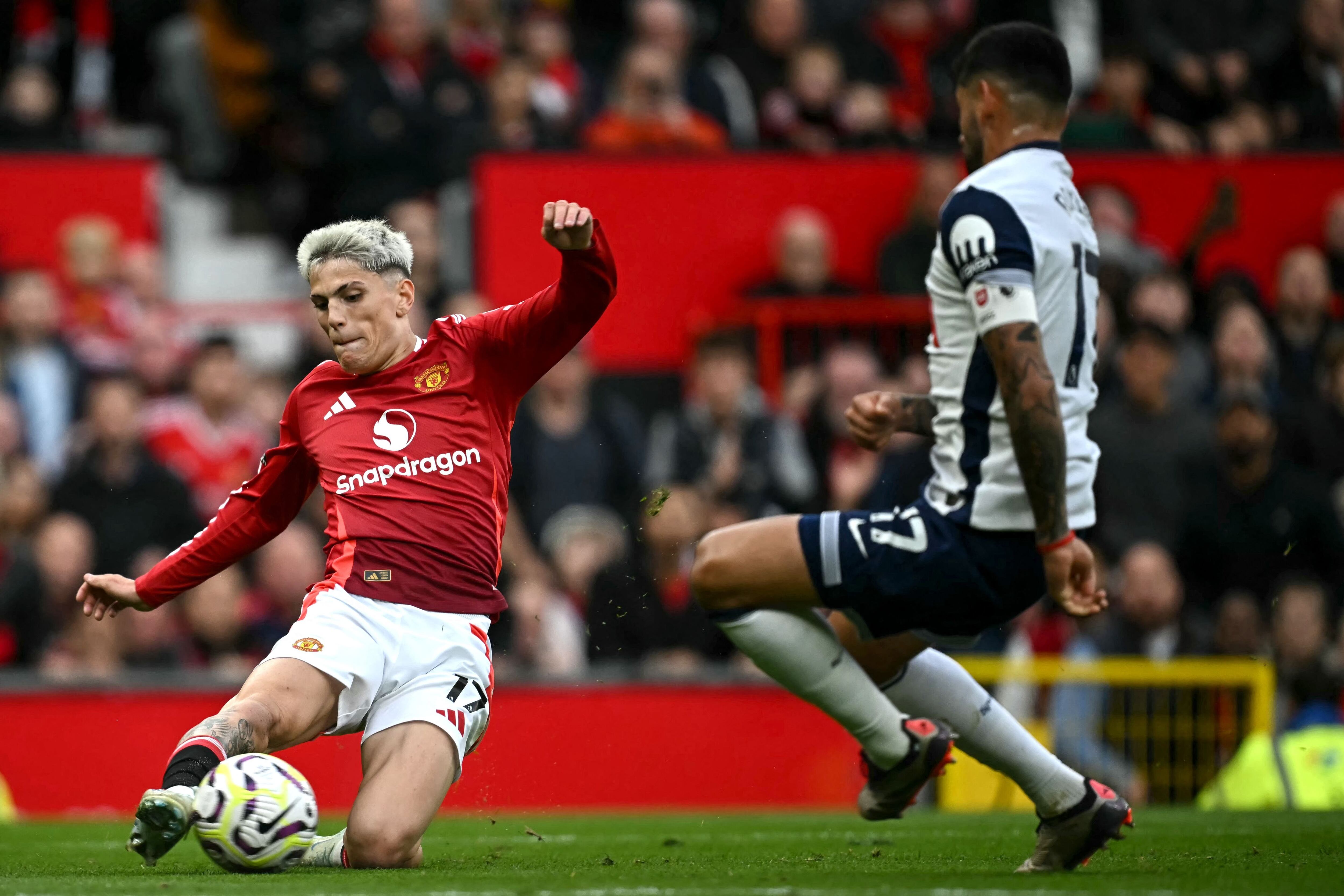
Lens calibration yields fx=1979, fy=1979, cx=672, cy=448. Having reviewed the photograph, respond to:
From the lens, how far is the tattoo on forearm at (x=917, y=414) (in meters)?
5.76

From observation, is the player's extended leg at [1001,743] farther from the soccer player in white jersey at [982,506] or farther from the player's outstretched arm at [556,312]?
the player's outstretched arm at [556,312]

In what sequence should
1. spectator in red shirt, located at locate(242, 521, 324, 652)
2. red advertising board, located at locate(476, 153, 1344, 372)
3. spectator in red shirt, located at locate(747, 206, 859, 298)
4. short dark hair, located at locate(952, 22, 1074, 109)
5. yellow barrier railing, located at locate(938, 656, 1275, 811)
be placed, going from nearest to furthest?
1. short dark hair, located at locate(952, 22, 1074, 109)
2. yellow barrier railing, located at locate(938, 656, 1275, 811)
3. spectator in red shirt, located at locate(242, 521, 324, 652)
4. spectator in red shirt, located at locate(747, 206, 859, 298)
5. red advertising board, located at locate(476, 153, 1344, 372)

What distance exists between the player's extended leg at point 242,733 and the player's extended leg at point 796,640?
1.29m

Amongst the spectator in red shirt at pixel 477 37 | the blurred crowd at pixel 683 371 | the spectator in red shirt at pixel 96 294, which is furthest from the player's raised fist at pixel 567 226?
the spectator in red shirt at pixel 477 37

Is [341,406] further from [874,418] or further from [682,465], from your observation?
[682,465]

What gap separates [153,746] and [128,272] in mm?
3759

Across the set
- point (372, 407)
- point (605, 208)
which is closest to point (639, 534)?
point (605, 208)

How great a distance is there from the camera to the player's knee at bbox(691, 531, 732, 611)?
221 inches

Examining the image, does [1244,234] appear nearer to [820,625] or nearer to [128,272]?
[128,272]

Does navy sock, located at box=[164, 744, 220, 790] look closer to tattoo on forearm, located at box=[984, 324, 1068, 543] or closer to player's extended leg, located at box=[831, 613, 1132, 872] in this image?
player's extended leg, located at box=[831, 613, 1132, 872]

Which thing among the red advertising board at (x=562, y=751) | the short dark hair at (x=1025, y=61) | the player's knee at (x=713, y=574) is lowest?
the red advertising board at (x=562, y=751)

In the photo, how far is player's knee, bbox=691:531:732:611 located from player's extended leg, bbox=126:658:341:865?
1.27 metres

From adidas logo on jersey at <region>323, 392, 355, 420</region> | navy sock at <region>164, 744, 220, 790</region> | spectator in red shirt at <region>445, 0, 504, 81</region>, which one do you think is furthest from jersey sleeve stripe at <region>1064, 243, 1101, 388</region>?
spectator in red shirt at <region>445, 0, 504, 81</region>

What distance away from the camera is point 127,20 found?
15367 millimetres
